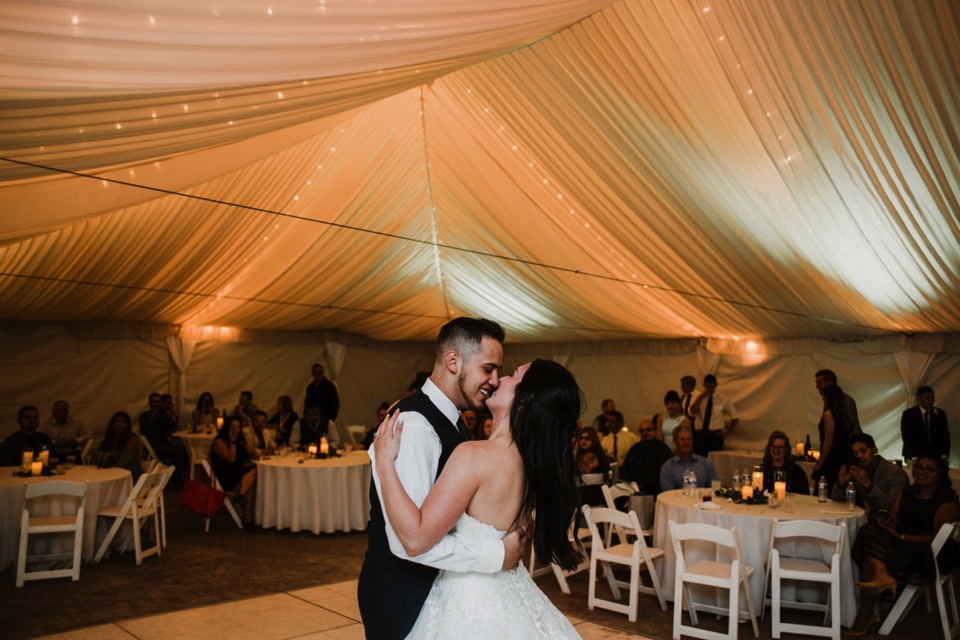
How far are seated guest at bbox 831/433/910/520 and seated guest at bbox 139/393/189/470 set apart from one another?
901cm

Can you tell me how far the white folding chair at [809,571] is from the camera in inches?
179

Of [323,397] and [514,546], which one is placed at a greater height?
[323,397]

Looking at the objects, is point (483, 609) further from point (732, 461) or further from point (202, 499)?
point (732, 461)

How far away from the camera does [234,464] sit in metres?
8.09

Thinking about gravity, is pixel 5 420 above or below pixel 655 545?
above

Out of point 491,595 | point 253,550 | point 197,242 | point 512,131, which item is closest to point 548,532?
point 491,595

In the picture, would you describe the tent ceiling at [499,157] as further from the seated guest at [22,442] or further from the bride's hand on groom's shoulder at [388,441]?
the bride's hand on groom's shoulder at [388,441]

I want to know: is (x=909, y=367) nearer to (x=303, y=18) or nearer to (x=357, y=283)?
(x=357, y=283)

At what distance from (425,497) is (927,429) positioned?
8.89m

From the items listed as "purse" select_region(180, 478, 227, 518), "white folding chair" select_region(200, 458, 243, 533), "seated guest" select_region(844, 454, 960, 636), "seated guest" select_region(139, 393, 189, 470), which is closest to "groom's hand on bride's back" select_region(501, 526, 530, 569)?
"seated guest" select_region(844, 454, 960, 636)

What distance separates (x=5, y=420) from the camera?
34.3ft

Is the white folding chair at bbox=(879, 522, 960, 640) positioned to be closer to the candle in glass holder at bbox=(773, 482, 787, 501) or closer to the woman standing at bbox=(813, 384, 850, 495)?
the candle in glass holder at bbox=(773, 482, 787, 501)

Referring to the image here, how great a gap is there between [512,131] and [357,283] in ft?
16.3

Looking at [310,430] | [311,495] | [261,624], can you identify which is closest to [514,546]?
[261,624]
